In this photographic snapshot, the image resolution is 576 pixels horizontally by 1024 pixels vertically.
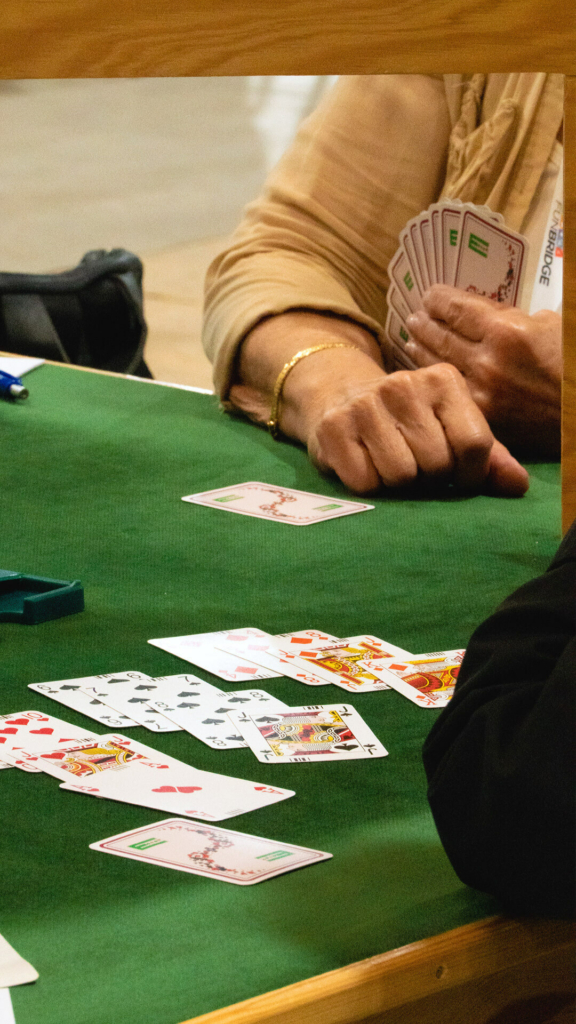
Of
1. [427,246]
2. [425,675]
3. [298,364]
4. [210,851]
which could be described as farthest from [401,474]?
[210,851]

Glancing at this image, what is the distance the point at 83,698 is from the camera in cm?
118

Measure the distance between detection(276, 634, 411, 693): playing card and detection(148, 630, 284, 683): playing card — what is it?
1.7 inches

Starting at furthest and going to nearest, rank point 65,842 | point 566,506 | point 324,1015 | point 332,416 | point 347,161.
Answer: point 347,161, point 332,416, point 566,506, point 65,842, point 324,1015

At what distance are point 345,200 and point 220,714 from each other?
1.46 m

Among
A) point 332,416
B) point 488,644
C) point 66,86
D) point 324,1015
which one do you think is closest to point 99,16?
point 488,644

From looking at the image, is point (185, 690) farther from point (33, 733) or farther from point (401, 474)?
point (401, 474)

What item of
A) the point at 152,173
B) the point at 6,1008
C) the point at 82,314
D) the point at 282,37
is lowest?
the point at 152,173

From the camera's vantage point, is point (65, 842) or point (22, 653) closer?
point (65, 842)

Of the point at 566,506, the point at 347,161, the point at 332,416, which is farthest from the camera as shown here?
the point at 347,161

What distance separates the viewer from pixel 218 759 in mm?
1076

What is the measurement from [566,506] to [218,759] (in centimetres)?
44

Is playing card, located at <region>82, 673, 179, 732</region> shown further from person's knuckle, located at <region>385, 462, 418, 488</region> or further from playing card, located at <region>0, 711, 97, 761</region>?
person's knuckle, located at <region>385, 462, 418, 488</region>

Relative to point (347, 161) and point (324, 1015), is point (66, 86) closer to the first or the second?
point (347, 161)

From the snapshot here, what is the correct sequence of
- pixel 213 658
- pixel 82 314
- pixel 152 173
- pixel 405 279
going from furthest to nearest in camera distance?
pixel 152 173
pixel 82 314
pixel 405 279
pixel 213 658
